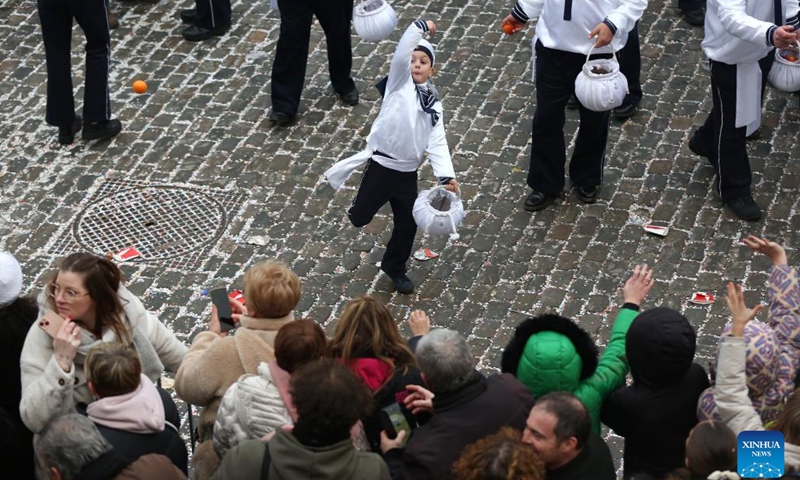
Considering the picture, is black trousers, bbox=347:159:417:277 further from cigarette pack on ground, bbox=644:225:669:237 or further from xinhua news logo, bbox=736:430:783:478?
xinhua news logo, bbox=736:430:783:478

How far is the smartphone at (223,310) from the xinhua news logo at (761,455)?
2.48 m

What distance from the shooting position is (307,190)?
9.22m

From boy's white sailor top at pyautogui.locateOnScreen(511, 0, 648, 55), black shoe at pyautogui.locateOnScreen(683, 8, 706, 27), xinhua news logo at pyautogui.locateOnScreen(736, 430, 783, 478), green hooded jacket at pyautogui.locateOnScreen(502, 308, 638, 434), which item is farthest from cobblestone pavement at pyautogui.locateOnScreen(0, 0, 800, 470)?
xinhua news logo at pyautogui.locateOnScreen(736, 430, 783, 478)

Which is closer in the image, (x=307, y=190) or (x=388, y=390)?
(x=388, y=390)

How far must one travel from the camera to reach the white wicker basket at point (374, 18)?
28.8 ft

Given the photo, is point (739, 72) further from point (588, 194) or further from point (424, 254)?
point (424, 254)

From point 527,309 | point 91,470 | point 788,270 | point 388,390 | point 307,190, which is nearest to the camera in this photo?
point 91,470

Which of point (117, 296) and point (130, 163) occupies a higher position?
point (117, 296)

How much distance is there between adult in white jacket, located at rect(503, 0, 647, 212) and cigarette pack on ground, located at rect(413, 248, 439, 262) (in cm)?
84

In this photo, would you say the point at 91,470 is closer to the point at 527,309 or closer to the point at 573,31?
the point at 527,309

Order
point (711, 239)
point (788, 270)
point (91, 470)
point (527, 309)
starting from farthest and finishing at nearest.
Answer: point (711, 239) → point (527, 309) → point (788, 270) → point (91, 470)

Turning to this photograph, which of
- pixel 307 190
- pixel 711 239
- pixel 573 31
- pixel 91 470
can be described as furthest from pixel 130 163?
pixel 91 470

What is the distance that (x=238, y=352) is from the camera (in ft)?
18.0

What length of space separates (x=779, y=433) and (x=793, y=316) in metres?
1.01
